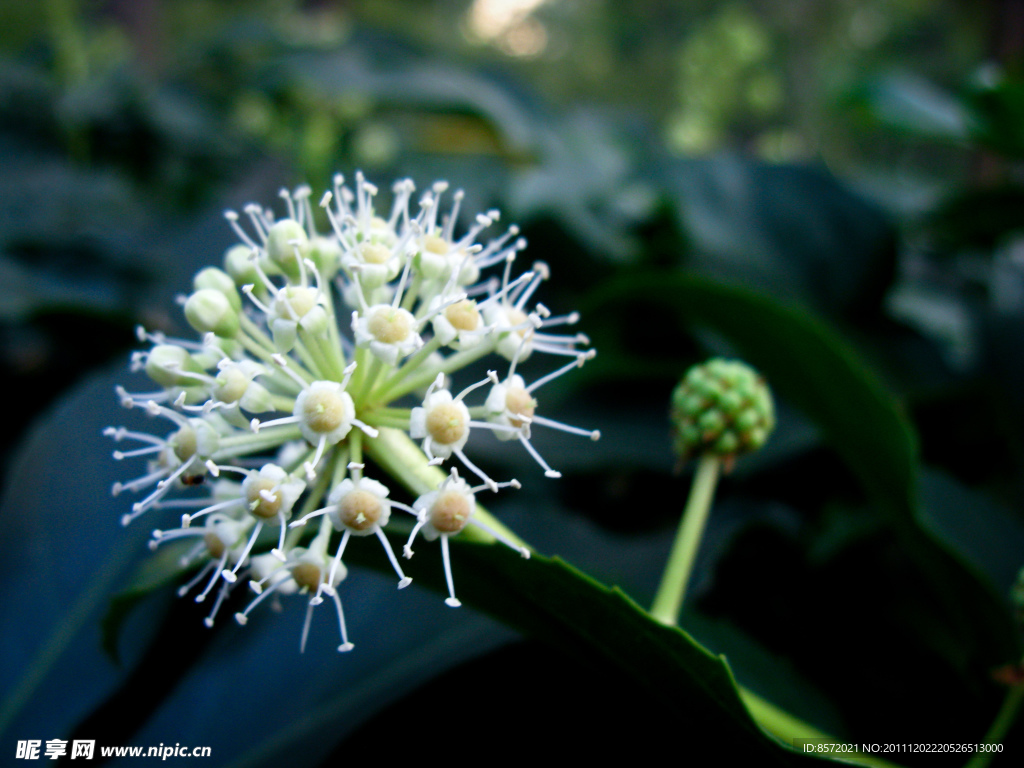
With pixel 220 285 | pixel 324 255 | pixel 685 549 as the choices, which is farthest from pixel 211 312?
pixel 685 549

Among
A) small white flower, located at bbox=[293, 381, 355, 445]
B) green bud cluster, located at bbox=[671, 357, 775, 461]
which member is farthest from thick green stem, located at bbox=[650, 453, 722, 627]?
small white flower, located at bbox=[293, 381, 355, 445]

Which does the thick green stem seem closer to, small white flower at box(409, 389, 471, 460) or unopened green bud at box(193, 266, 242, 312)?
small white flower at box(409, 389, 471, 460)

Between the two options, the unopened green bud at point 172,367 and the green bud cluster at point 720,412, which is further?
the green bud cluster at point 720,412

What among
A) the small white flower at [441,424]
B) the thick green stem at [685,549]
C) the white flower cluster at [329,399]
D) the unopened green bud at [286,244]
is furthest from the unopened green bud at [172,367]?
the thick green stem at [685,549]

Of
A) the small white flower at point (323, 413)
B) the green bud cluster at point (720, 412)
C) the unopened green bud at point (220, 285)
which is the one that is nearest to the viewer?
the small white flower at point (323, 413)

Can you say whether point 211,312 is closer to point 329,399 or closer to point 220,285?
point 220,285

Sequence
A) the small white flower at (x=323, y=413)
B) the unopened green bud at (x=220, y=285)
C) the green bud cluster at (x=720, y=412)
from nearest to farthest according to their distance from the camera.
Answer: the small white flower at (x=323, y=413), the unopened green bud at (x=220, y=285), the green bud cluster at (x=720, y=412)

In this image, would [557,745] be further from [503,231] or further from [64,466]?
[503,231]

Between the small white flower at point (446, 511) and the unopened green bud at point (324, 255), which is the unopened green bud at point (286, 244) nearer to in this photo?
the unopened green bud at point (324, 255)
